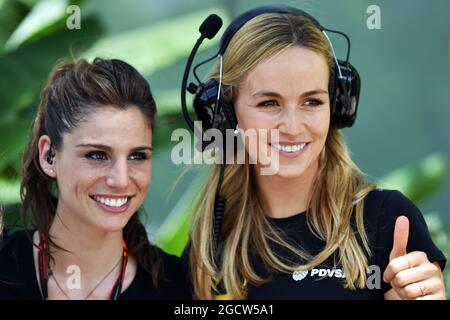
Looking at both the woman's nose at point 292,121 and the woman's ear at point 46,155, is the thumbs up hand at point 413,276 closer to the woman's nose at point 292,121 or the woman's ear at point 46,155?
the woman's nose at point 292,121

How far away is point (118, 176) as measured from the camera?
118 inches

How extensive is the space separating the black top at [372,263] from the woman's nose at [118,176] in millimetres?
582

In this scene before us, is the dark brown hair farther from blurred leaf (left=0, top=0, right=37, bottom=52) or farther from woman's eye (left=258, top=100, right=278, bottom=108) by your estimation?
blurred leaf (left=0, top=0, right=37, bottom=52)

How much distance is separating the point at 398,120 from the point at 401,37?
0.62 metres

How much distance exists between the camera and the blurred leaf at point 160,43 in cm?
553

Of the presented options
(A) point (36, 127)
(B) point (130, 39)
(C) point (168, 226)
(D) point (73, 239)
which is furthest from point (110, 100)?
(B) point (130, 39)

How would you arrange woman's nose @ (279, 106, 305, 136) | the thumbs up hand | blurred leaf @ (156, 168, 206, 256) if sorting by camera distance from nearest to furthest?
the thumbs up hand, woman's nose @ (279, 106, 305, 136), blurred leaf @ (156, 168, 206, 256)

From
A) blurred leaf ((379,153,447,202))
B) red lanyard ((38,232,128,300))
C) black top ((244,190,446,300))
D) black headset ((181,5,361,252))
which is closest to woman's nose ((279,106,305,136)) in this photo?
black headset ((181,5,361,252))

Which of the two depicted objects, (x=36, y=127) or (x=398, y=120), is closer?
(x=36, y=127)

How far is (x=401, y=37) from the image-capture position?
6.16 m

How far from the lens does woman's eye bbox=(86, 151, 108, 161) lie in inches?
120

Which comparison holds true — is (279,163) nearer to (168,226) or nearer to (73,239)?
(73,239)

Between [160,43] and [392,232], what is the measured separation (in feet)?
10.1

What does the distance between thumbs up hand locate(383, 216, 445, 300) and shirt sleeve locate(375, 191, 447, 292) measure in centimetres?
11
